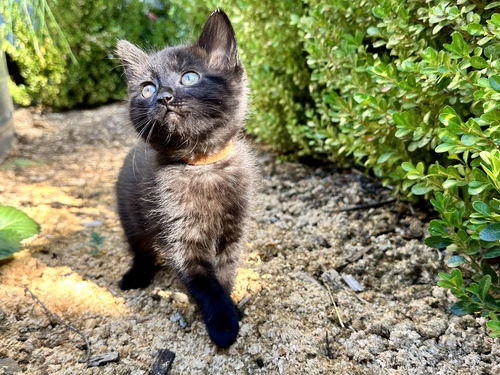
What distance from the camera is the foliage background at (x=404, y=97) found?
1.45 meters

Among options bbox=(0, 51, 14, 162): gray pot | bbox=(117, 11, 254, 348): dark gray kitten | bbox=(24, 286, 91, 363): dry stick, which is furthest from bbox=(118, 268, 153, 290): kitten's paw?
bbox=(0, 51, 14, 162): gray pot

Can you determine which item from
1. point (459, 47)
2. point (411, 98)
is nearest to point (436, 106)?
point (411, 98)

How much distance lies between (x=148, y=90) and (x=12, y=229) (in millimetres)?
930

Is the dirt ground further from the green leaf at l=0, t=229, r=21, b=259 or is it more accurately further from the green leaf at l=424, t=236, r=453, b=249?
the green leaf at l=424, t=236, r=453, b=249

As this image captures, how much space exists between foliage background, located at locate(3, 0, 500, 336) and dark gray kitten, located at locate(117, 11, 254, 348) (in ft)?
1.49

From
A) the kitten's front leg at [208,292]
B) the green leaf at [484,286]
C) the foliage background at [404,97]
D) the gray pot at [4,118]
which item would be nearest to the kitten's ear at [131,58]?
the foliage background at [404,97]

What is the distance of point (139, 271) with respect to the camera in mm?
2150

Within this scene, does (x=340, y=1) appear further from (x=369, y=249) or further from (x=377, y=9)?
(x=369, y=249)

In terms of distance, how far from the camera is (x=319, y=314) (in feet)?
6.09

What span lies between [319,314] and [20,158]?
2966 millimetres

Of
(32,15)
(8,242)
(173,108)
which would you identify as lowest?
(8,242)

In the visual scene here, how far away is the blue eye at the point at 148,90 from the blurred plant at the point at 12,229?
2.87ft

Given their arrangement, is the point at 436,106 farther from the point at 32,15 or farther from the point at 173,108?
Result: the point at 32,15

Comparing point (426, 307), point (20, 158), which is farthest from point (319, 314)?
point (20, 158)
